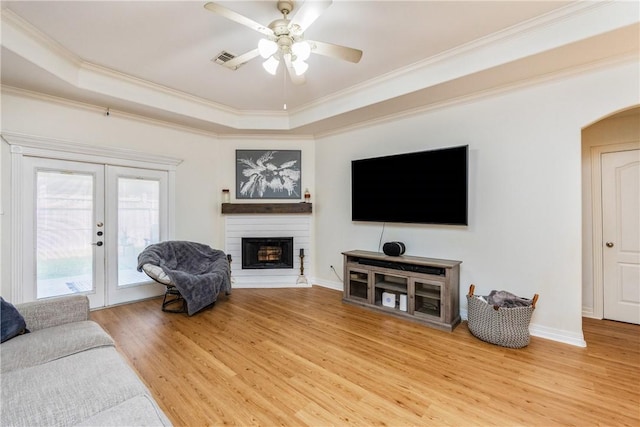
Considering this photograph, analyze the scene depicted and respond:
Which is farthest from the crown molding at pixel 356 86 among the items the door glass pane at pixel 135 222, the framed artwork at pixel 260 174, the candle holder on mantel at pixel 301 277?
the candle holder on mantel at pixel 301 277

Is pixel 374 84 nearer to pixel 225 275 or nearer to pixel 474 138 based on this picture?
pixel 474 138

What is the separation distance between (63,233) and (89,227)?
0.26 m

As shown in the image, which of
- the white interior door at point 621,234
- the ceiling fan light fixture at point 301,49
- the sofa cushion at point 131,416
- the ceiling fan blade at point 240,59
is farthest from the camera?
the white interior door at point 621,234

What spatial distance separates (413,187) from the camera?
359 centimetres

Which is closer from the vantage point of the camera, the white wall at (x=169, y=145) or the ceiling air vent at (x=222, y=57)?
the ceiling air vent at (x=222, y=57)

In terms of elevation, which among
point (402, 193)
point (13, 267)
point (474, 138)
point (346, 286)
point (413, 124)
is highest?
point (413, 124)

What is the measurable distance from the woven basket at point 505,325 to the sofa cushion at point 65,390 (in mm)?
2834

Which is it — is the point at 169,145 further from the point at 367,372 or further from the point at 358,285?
the point at 367,372

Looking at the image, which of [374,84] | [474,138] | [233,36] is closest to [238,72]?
[233,36]

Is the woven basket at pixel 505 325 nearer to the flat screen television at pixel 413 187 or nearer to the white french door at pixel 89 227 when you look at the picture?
the flat screen television at pixel 413 187

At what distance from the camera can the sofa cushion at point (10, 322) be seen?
1.69 metres

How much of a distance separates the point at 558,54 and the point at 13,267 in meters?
5.77

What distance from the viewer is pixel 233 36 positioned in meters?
2.65

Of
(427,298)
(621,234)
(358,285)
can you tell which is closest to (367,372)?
(427,298)
